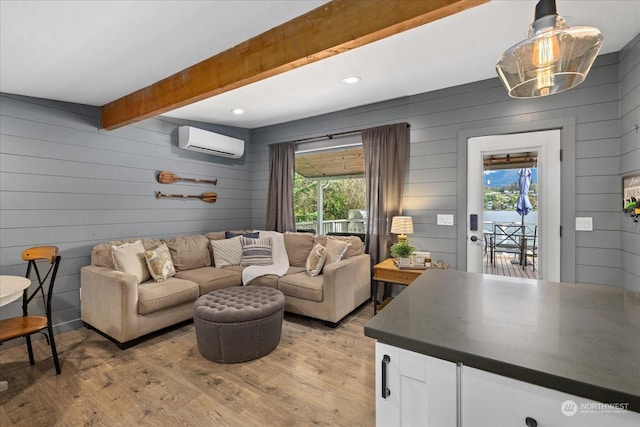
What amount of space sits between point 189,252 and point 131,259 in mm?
715

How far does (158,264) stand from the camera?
312cm

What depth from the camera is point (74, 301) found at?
3109mm

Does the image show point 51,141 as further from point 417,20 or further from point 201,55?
point 417,20

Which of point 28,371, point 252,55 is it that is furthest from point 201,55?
point 28,371

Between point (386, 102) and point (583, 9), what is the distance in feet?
6.51

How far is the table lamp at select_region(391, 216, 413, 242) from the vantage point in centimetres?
325

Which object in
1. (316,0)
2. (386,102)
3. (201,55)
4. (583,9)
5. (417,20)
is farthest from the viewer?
(386,102)

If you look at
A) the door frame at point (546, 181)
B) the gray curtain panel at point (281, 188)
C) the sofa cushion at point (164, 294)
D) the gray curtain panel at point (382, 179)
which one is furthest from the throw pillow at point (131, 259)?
the door frame at point (546, 181)

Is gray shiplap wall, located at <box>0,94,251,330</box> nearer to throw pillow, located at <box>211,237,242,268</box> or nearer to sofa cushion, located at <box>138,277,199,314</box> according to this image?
throw pillow, located at <box>211,237,242,268</box>

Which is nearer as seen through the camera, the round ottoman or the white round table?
the white round table

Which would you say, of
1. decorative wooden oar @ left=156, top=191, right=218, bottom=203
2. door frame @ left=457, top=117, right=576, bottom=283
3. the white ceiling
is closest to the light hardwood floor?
decorative wooden oar @ left=156, top=191, right=218, bottom=203

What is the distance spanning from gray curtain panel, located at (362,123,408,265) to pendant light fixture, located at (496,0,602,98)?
7.31 feet

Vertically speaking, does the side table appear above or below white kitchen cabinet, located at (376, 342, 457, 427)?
below

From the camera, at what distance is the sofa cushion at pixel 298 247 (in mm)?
3843
